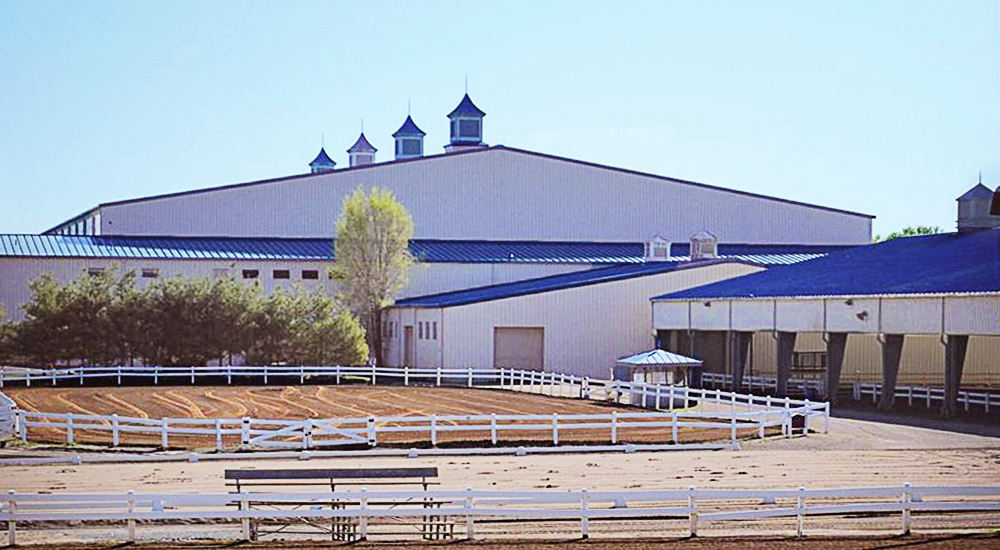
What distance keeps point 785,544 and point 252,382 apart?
4065 cm

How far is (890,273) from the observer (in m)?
51.9

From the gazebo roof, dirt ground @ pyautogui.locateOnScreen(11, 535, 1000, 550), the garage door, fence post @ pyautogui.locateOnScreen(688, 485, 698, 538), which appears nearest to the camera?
dirt ground @ pyautogui.locateOnScreen(11, 535, 1000, 550)

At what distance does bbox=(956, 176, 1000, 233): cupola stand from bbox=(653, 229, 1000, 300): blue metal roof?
2.20 ft

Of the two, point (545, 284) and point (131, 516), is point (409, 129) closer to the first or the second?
point (545, 284)

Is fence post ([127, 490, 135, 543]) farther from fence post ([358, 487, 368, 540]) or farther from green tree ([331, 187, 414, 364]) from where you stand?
green tree ([331, 187, 414, 364])

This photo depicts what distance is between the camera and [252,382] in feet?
196

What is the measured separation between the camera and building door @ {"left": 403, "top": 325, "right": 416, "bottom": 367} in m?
69.4

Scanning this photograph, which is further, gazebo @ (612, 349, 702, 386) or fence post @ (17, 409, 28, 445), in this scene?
gazebo @ (612, 349, 702, 386)

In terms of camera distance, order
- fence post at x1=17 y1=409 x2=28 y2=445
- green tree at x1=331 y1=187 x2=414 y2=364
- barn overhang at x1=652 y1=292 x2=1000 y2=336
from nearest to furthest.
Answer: fence post at x1=17 y1=409 x2=28 y2=445
barn overhang at x1=652 y1=292 x2=1000 y2=336
green tree at x1=331 y1=187 x2=414 y2=364

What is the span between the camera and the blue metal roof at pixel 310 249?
7094cm

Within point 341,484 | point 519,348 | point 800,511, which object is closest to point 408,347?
point 519,348

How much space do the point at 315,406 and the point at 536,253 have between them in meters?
32.5

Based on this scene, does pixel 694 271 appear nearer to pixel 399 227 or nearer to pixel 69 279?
pixel 399 227

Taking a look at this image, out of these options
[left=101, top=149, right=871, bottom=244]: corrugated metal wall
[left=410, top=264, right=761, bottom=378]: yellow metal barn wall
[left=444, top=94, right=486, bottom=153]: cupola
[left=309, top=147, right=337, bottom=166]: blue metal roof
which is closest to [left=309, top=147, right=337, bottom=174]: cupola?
[left=309, top=147, right=337, bottom=166]: blue metal roof
